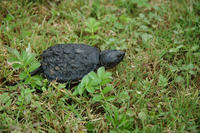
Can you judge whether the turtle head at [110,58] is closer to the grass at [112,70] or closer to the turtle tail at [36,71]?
the grass at [112,70]

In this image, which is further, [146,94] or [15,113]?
[146,94]

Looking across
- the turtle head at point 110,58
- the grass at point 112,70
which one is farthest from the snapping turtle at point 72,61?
the grass at point 112,70

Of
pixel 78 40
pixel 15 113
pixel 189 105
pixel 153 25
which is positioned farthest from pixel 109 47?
pixel 15 113

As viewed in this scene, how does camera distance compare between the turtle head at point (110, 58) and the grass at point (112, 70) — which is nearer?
the grass at point (112, 70)

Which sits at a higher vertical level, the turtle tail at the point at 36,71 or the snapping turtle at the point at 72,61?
the snapping turtle at the point at 72,61

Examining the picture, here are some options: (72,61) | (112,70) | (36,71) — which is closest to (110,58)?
(112,70)

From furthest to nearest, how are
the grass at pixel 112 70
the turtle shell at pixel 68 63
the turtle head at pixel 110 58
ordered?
the turtle head at pixel 110 58 → the turtle shell at pixel 68 63 → the grass at pixel 112 70

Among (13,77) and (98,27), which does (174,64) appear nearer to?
(98,27)

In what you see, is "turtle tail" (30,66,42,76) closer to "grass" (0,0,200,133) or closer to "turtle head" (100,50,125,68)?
"grass" (0,0,200,133)
